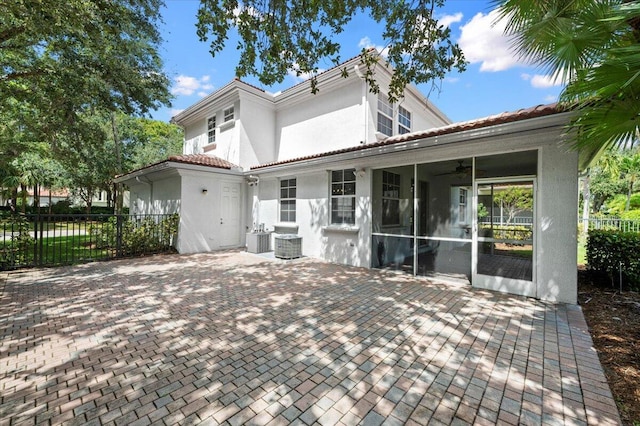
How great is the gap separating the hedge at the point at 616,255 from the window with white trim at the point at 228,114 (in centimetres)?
1402

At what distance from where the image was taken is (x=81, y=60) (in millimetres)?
7734

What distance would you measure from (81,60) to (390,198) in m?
10.1

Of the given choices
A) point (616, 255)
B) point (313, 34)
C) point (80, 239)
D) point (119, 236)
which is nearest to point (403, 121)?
point (313, 34)

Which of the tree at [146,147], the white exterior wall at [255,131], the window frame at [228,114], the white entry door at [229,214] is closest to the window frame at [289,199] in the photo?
the white entry door at [229,214]

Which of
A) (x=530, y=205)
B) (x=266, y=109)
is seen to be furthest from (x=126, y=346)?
(x=266, y=109)

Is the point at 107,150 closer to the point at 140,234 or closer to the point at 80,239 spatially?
the point at 80,239

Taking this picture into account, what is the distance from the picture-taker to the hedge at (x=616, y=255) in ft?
19.5

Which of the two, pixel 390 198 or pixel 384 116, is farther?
pixel 384 116

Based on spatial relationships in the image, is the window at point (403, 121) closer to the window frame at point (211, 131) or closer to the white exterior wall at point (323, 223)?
the white exterior wall at point (323, 223)

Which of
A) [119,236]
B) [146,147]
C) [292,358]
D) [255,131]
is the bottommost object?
[292,358]

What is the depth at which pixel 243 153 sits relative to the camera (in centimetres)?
1262

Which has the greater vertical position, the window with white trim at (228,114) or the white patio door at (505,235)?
the window with white trim at (228,114)

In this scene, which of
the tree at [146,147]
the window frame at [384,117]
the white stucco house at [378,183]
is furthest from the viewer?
the tree at [146,147]

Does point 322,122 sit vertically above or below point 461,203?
above
